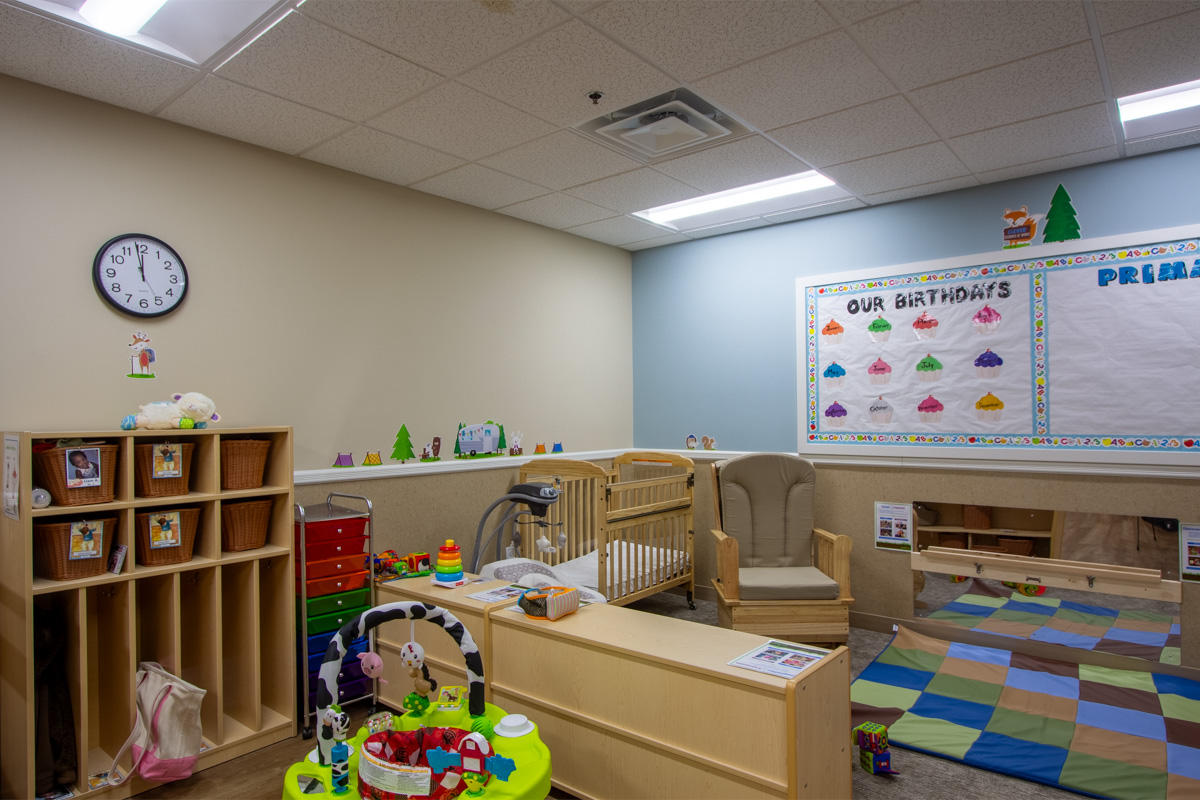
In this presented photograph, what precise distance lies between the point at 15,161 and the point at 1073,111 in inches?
163

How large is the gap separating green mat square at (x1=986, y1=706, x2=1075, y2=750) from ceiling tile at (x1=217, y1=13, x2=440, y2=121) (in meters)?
3.44

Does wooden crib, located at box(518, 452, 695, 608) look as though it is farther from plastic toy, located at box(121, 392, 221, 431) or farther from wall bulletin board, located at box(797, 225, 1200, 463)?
plastic toy, located at box(121, 392, 221, 431)

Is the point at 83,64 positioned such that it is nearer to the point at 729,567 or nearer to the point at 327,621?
the point at 327,621

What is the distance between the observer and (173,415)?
2.55m

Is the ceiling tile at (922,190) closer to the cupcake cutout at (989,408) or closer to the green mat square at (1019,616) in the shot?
the cupcake cutout at (989,408)

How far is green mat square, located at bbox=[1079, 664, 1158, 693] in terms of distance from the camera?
126 inches

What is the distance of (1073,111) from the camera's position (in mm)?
2826

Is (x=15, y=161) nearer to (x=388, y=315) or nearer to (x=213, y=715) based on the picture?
(x=388, y=315)

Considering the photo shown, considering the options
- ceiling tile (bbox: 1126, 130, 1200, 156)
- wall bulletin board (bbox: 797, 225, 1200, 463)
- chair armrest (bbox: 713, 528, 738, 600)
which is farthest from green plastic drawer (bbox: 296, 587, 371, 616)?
ceiling tile (bbox: 1126, 130, 1200, 156)

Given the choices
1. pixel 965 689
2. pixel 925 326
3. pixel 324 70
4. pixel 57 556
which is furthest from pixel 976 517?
pixel 57 556

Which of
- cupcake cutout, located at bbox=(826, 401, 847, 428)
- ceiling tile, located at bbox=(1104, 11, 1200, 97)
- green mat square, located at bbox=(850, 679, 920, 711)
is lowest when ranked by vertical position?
green mat square, located at bbox=(850, 679, 920, 711)

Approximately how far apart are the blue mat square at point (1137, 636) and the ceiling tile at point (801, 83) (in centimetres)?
290

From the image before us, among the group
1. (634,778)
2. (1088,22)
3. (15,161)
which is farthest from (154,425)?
(1088,22)

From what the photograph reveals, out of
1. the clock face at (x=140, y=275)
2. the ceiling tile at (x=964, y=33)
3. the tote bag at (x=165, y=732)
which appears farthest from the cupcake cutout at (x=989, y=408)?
the clock face at (x=140, y=275)
